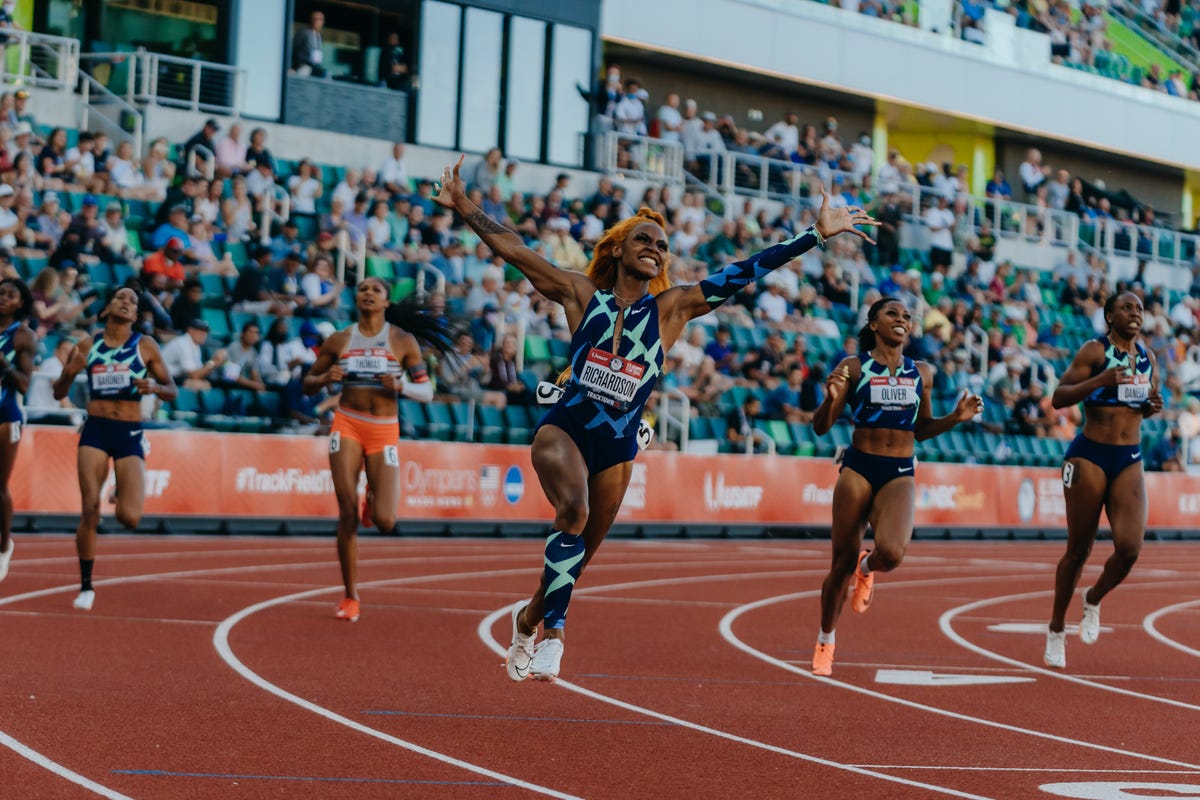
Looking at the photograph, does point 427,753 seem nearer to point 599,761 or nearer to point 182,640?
point 599,761

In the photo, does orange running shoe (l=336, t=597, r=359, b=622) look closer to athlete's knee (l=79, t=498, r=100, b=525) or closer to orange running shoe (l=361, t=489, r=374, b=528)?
orange running shoe (l=361, t=489, r=374, b=528)

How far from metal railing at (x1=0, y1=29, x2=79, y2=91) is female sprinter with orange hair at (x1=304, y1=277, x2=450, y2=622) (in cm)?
1212

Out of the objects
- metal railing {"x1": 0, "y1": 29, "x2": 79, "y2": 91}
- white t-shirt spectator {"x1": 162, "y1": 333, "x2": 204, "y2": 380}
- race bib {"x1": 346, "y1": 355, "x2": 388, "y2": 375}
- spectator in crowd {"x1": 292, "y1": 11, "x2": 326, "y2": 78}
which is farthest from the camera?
spectator in crowd {"x1": 292, "y1": 11, "x2": 326, "y2": 78}

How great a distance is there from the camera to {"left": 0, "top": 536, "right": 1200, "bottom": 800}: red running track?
6953mm

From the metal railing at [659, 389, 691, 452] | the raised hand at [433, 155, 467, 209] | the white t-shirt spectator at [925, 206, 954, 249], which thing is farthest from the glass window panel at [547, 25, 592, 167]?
the raised hand at [433, 155, 467, 209]

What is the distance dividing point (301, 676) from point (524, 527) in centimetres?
1346

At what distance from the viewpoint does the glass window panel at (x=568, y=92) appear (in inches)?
1230

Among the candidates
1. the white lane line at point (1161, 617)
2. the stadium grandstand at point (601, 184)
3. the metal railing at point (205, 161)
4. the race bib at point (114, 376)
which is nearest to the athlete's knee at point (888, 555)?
the white lane line at point (1161, 617)

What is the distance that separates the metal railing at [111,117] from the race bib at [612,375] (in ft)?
55.6

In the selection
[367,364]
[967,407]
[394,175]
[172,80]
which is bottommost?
[967,407]

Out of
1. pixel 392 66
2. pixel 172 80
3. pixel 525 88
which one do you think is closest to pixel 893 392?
pixel 172 80

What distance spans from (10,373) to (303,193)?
36.3 ft

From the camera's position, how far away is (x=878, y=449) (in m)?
10.5

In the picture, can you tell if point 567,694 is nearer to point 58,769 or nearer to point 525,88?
point 58,769
